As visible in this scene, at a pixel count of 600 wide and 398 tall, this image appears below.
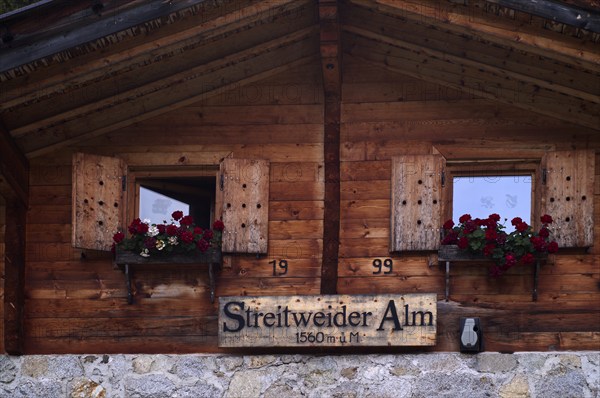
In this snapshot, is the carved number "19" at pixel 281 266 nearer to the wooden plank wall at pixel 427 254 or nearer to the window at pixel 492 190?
the wooden plank wall at pixel 427 254

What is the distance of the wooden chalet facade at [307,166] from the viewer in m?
10.5

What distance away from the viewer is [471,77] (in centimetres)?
1078

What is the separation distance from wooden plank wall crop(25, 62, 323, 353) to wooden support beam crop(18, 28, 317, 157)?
0.09 m

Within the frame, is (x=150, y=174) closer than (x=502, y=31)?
No

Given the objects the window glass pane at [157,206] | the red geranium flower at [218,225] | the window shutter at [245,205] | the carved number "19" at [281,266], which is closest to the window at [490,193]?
the carved number "19" at [281,266]

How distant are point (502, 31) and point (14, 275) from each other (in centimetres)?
463

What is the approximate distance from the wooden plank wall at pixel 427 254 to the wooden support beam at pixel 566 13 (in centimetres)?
166

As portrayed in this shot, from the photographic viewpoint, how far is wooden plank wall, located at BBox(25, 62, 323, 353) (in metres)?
10.7

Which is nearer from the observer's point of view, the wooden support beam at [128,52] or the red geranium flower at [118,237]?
the wooden support beam at [128,52]

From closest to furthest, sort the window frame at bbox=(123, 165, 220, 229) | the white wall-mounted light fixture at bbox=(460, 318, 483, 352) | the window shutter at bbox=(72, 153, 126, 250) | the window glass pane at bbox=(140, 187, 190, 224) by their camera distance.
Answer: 1. the white wall-mounted light fixture at bbox=(460, 318, 483, 352)
2. the window shutter at bbox=(72, 153, 126, 250)
3. the window frame at bbox=(123, 165, 220, 229)
4. the window glass pane at bbox=(140, 187, 190, 224)

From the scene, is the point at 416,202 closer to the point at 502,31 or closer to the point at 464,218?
the point at 464,218

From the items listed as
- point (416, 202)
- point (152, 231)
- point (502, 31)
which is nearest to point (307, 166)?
point (416, 202)

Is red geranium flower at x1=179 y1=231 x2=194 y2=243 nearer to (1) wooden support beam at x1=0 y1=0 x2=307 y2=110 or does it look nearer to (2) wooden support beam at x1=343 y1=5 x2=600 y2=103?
(1) wooden support beam at x1=0 y1=0 x2=307 y2=110

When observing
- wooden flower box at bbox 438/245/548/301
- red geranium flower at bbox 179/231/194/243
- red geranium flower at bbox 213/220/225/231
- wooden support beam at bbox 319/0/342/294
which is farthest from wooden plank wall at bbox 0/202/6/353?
wooden flower box at bbox 438/245/548/301
